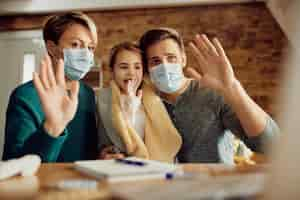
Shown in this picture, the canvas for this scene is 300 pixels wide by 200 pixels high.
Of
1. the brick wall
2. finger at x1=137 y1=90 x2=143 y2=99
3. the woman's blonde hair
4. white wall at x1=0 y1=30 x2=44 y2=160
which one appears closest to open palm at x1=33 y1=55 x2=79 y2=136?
the woman's blonde hair

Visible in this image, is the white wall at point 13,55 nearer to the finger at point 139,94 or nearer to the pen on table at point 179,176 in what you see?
the finger at point 139,94

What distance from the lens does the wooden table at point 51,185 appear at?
0.63m

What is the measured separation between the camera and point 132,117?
5.33ft

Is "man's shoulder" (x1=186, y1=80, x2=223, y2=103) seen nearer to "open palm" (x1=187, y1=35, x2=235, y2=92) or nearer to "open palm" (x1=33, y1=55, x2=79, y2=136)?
"open palm" (x1=187, y1=35, x2=235, y2=92)

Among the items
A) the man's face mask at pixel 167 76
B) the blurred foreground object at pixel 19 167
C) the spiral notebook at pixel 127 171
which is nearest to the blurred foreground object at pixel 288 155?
the spiral notebook at pixel 127 171

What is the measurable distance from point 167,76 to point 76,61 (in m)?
0.30

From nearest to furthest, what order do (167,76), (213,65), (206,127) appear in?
(213,65), (206,127), (167,76)

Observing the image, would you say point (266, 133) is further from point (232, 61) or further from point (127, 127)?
point (232, 61)

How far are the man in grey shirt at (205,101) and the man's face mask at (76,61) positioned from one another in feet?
0.62

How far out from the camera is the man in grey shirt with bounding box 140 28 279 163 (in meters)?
1.21

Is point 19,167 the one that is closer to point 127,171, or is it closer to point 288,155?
point 127,171

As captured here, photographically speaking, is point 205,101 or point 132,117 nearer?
point 205,101

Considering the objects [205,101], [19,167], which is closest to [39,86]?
[19,167]

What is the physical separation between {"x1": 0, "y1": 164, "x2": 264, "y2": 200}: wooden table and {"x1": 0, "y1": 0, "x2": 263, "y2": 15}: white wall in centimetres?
322
